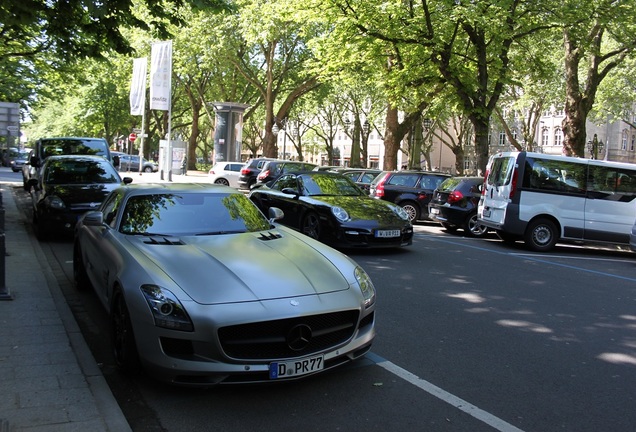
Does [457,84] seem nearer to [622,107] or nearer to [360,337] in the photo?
[360,337]

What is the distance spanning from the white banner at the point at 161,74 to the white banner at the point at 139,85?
128 inches

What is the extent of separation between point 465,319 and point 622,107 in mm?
38614

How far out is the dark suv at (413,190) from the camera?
16.8m

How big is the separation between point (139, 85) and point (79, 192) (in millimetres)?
25436

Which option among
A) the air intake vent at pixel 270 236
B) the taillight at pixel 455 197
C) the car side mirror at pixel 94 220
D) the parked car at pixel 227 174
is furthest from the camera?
the parked car at pixel 227 174

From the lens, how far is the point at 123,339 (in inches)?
162

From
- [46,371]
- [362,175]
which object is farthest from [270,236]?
[362,175]

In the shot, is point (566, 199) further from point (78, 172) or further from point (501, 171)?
point (78, 172)

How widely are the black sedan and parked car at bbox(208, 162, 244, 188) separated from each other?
1752 cm

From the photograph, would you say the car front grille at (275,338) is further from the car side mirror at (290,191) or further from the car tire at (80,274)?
Answer: the car side mirror at (290,191)

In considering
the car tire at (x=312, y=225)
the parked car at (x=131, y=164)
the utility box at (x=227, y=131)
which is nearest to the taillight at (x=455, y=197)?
the car tire at (x=312, y=225)

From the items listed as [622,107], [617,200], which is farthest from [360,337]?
[622,107]

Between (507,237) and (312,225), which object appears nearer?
(312,225)

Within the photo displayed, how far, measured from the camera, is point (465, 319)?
19.6 feet
